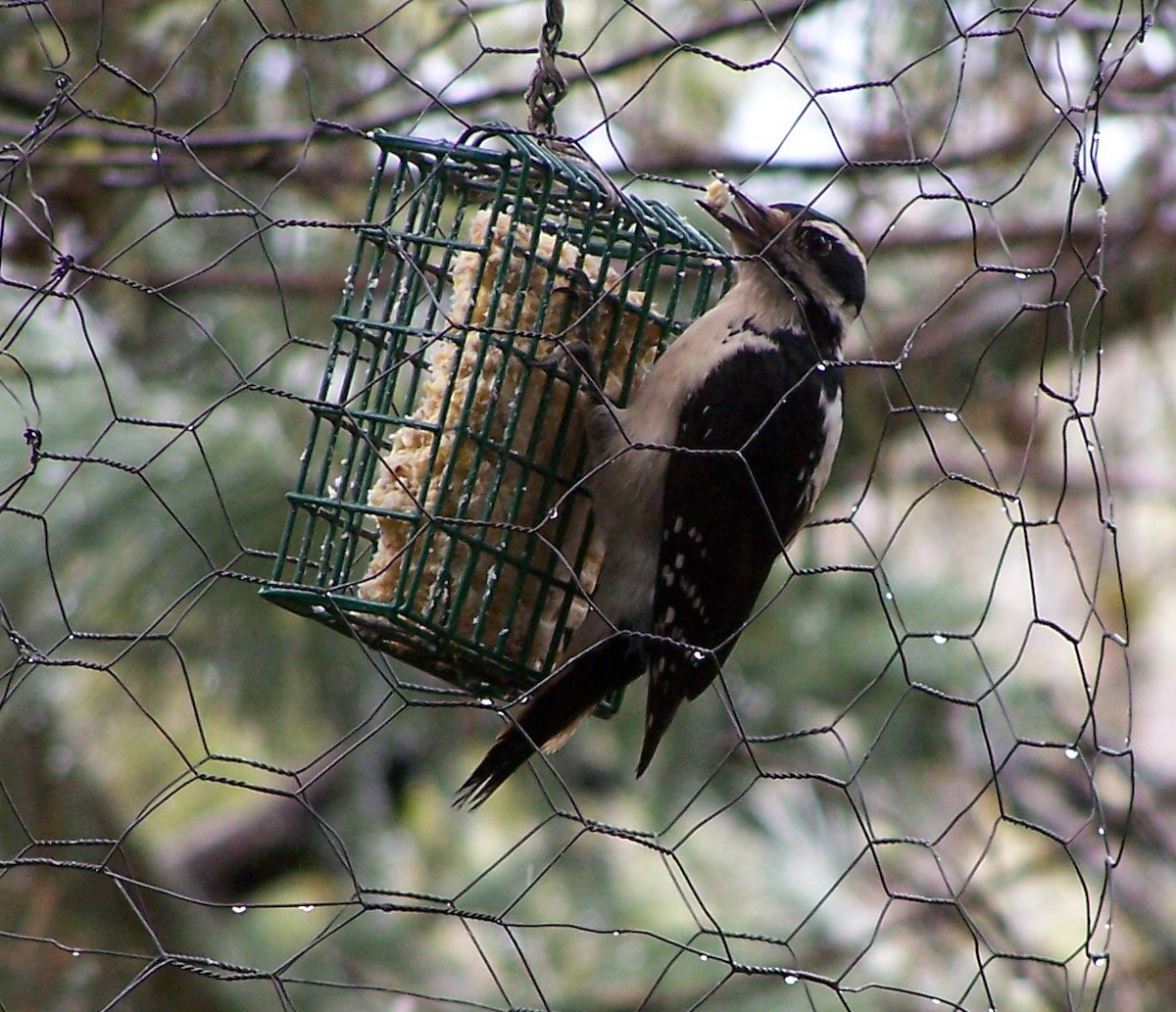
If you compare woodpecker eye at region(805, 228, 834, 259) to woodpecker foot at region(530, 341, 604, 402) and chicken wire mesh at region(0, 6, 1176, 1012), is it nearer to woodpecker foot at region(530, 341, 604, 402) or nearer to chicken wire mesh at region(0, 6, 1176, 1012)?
chicken wire mesh at region(0, 6, 1176, 1012)

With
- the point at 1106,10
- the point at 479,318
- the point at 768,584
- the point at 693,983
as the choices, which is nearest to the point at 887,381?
the point at 768,584

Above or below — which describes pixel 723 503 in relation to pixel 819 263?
below

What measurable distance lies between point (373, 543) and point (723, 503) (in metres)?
0.55

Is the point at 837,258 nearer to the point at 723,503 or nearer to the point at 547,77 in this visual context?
the point at 723,503

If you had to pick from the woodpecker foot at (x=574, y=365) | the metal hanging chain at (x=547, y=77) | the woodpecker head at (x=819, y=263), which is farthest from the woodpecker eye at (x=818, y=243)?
the metal hanging chain at (x=547, y=77)

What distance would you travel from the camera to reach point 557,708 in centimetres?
240

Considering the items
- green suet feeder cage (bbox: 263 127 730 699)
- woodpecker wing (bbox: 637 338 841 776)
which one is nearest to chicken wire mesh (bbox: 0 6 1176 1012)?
green suet feeder cage (bbox: 263 127 730 699)

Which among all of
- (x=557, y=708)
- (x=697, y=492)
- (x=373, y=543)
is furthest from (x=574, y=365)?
(x=557, y=708)

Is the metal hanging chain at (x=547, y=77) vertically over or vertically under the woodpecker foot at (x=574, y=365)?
over

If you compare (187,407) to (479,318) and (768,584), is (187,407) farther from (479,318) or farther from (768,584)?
(768,584)

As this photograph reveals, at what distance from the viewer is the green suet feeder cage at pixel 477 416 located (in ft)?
6.77

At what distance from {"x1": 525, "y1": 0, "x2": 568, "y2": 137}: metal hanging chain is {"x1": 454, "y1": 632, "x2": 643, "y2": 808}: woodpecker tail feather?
2.56 ft

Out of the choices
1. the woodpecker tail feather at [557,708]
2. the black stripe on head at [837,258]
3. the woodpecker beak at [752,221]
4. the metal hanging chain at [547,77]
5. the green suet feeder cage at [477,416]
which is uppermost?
the black stripe on head at [837,258]

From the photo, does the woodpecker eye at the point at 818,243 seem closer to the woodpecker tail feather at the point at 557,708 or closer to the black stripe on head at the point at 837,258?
the black stripe on head at the point at 837,258
